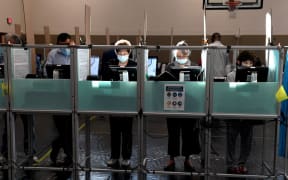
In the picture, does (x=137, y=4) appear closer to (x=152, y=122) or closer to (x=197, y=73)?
(x=152, y=122)

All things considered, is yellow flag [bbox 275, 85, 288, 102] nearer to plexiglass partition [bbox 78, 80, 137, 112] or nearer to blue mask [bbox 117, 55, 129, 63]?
plexiglass partition [bbox 78, 80, 137, 112]

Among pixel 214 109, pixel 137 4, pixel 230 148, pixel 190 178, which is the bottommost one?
pixel 190 178

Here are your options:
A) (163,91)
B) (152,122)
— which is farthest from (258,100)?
(152,122)

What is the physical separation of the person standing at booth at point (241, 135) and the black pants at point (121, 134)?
1.08 metres

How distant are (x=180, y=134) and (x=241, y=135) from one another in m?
0.66

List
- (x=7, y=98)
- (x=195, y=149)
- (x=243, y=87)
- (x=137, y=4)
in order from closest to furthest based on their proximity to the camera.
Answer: (x=243, y=87) < (x=7, y=98) < (x=195, y=149) < (x=137, y=4)

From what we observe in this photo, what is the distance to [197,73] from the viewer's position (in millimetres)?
3375

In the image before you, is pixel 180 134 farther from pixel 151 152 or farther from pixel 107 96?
pixel 151 152

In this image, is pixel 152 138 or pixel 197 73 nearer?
pixel 197 73

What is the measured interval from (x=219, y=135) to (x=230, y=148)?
1.70 m

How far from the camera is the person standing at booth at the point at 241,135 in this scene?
144 inches

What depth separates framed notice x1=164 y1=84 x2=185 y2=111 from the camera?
10.5 feet

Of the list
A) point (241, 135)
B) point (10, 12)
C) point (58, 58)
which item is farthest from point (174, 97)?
point (10, 12)

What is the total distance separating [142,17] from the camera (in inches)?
324
